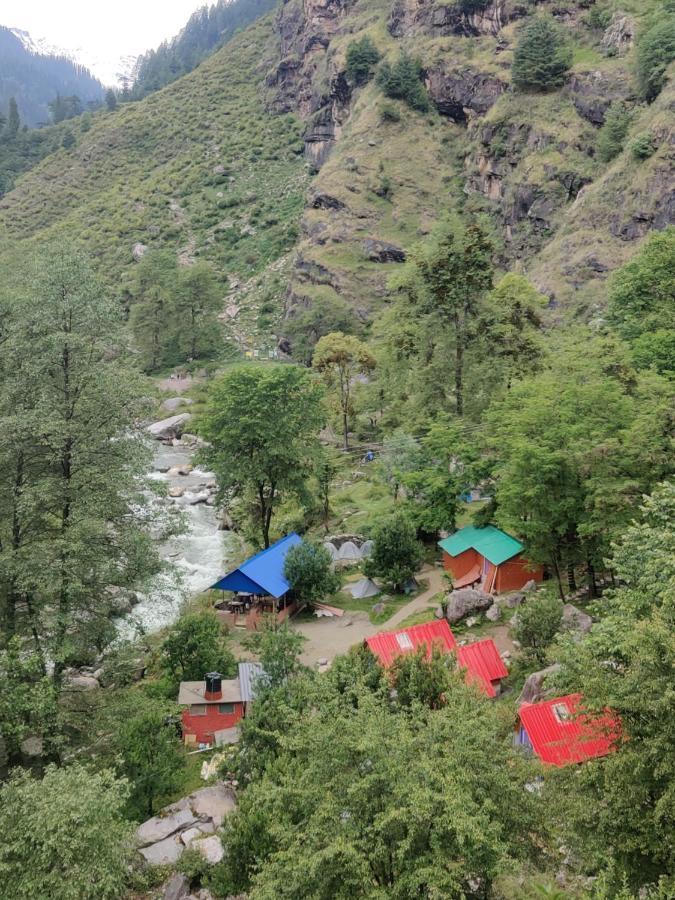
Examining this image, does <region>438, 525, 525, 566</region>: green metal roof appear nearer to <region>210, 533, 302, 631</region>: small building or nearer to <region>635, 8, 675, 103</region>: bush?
<region>210, 533, 302, 631</region>: small building

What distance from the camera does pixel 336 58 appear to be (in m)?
93.4

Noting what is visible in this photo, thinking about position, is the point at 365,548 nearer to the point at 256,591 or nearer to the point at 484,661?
the point at 256,591

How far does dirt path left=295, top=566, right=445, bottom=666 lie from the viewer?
891 inches

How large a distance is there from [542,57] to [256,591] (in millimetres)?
65087

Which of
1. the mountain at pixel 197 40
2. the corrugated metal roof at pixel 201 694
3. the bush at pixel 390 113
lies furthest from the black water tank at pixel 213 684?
the mountain at pixel 197 40

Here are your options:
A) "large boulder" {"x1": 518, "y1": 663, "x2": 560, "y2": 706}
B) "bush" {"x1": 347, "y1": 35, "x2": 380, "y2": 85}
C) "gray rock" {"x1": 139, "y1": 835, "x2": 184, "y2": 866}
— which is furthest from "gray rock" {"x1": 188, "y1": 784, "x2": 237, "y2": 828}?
"bush" {"x1": 347, "y1": 35, "x2": 380, "y2": 85}

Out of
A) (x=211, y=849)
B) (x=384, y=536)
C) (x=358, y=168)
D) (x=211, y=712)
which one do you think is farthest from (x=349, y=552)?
(x=358, y=168)

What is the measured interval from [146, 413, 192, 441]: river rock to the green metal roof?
3313 centimetres

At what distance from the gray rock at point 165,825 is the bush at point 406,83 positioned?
84.1 metres

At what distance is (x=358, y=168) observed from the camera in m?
77.4

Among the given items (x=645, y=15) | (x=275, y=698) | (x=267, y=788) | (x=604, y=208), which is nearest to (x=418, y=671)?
(x=275, y=698)

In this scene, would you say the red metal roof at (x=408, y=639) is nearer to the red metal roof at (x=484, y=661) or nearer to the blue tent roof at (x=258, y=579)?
the red metal roof at (x=484, y=661)

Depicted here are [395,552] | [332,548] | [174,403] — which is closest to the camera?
[395,552]

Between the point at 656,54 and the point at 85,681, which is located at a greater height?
the point at 656,54
